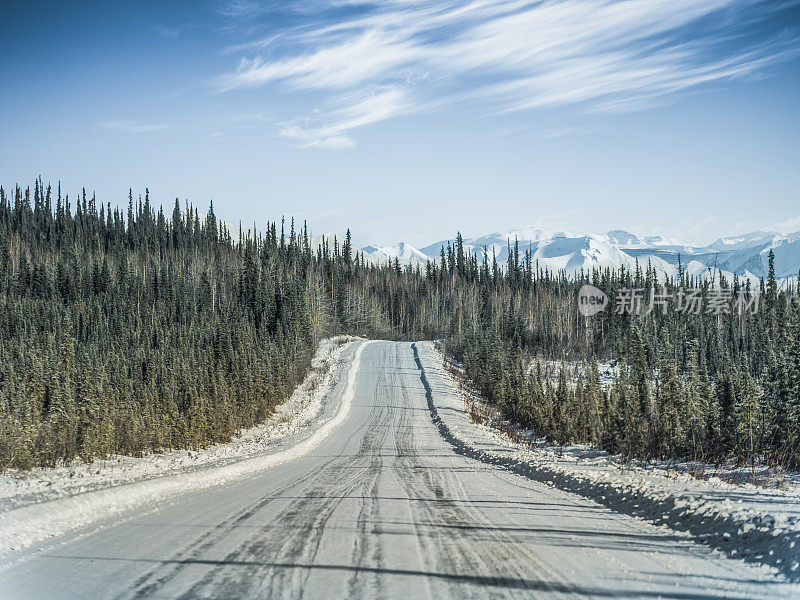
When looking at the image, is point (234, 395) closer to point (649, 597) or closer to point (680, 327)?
point (649, 597)

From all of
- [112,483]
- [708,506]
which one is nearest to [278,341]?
[112,483]

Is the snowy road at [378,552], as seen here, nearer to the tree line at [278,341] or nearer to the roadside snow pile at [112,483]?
the roadside snow pile at [112,483]

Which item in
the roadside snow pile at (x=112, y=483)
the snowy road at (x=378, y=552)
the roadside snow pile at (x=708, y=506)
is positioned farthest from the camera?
the roadside snow pile at (x=112, y=483)

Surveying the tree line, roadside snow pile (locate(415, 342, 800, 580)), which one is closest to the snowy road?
roadside snow pile (locate(415, 342, 800, 580))

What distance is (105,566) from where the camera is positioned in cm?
604

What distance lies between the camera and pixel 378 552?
6395mm

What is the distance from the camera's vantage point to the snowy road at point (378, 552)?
17.1 ft

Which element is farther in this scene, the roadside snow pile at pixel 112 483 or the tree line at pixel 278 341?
the tree line at pixel 278 341

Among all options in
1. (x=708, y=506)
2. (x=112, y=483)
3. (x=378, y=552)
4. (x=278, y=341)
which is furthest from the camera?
(x=278, y=341)

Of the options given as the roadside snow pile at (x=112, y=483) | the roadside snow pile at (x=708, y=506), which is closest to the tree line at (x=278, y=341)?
the roadside snow pile at (x=112, y=483)

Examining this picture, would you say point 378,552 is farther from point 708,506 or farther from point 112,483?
point 112,483

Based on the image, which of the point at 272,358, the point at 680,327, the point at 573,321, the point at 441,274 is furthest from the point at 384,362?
the point at 441,274

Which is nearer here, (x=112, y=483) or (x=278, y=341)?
(x=112, y=483)

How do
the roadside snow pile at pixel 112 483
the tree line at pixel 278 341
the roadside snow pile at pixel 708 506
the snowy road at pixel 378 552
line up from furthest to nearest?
the tree line at pixel 278 341
the roadside snow pile at pixel 112 483
the roadside snow pile at pixel 708 506
the snowy road at pixel 378 552
